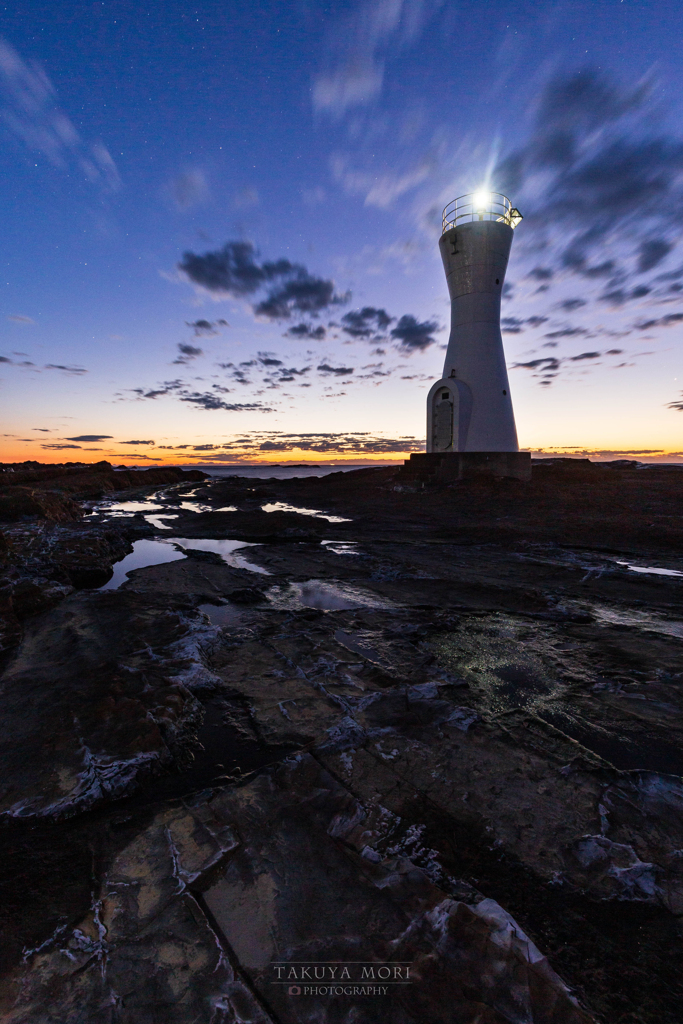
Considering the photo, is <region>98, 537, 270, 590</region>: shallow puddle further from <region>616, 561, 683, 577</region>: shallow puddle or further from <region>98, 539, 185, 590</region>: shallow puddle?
<region>616, 561, 683, 577</region>: shallow puddle

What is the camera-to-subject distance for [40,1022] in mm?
1231

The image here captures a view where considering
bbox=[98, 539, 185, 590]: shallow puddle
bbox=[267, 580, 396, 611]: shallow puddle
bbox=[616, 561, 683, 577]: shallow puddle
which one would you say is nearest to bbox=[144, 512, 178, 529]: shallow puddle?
bbox=[98, 539, 185, 590]: shallow puddle

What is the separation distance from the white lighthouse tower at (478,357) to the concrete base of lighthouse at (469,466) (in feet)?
0.12

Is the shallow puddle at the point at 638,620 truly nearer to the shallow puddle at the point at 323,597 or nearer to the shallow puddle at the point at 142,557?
the shallow puddle at the point at 323,597

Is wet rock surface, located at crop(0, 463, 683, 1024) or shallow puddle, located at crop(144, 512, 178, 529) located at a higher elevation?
wet rock surface, located at crop(0, 463, 683, 1024)

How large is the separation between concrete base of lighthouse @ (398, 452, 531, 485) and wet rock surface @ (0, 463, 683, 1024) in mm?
11278

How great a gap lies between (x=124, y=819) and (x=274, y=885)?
89 cm

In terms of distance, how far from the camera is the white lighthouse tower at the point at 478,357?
16.1 meters

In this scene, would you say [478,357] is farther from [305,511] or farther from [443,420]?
[305,511]

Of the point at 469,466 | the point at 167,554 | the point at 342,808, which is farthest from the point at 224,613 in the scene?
the point at 469,466

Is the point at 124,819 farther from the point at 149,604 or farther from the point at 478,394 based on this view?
the point at 478,394

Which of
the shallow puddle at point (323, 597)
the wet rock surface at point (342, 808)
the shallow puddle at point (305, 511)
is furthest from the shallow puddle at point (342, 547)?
the shallow puddle at point (305, 511)

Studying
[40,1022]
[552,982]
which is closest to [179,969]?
[40,1022]

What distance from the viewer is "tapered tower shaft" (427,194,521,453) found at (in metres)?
16.2
